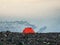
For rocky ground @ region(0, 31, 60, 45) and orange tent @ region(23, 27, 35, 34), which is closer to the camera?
rocky ground @ region(0, 31, 60, 45)

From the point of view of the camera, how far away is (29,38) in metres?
3.53

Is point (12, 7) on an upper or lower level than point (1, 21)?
upper

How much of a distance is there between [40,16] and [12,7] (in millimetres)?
619

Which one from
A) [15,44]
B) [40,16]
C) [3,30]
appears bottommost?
[15,44]

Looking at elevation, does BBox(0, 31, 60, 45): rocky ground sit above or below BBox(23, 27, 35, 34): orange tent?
below

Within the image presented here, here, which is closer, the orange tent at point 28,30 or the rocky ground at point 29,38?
the rocky ground at point 29,38

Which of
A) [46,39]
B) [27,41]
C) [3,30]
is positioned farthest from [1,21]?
[46,39]

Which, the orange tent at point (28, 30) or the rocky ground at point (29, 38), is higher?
the orange tent at point (28, 30)

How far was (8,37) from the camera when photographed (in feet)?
11.7

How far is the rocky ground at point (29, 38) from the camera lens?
11.0 feet

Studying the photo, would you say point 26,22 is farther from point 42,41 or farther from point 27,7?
point 42,41

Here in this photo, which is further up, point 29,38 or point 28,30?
point 28,30

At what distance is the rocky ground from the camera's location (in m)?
3.36

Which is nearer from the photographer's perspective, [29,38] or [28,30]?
[29,38]
